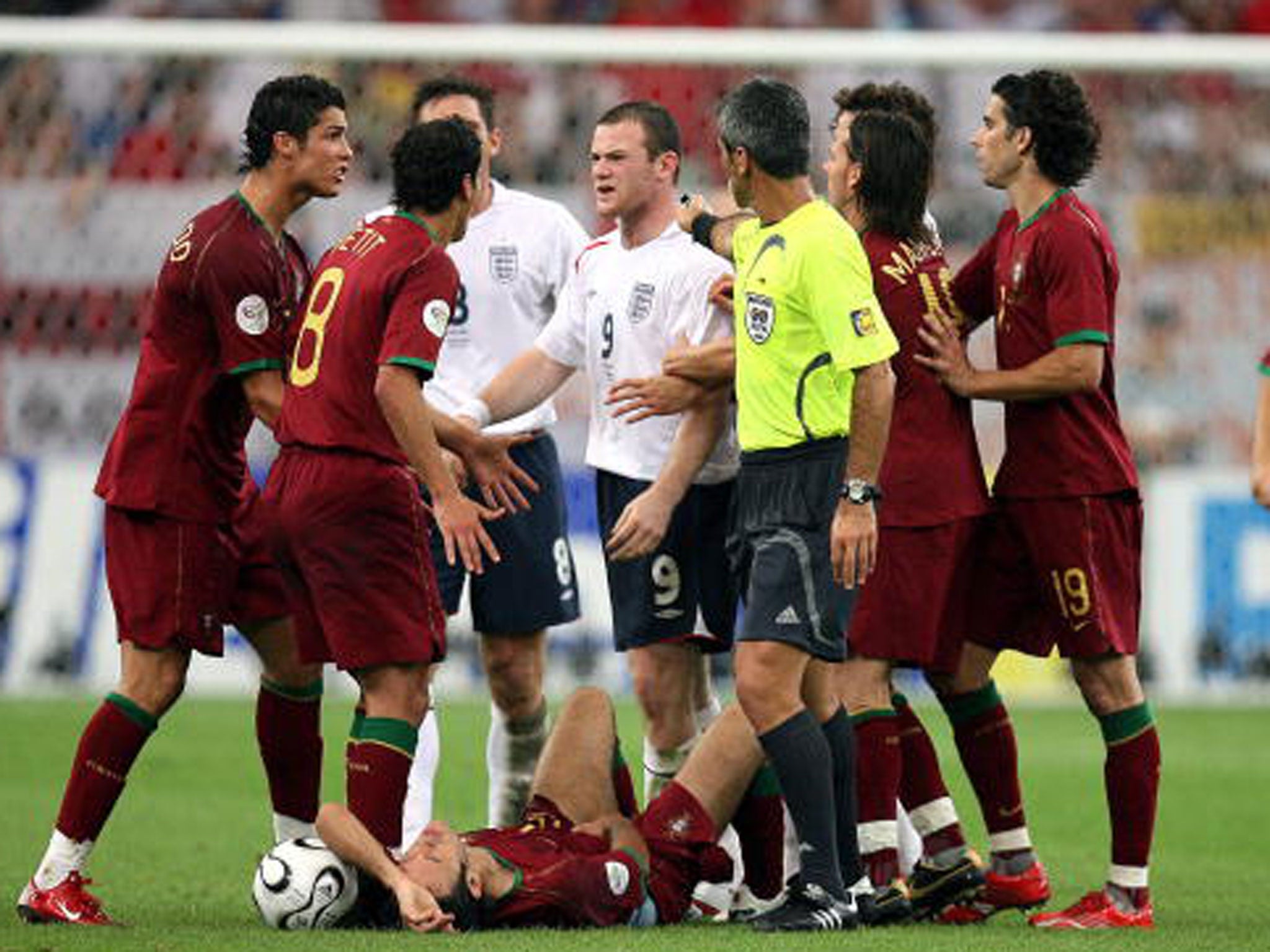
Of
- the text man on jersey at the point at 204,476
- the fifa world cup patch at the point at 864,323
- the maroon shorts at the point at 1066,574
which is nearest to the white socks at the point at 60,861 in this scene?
the text man on jersey at the point at 204,476

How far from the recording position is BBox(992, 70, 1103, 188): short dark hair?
26.6 feet

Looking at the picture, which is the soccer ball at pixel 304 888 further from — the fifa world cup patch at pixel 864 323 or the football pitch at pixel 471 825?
the fifa world cup patch at pixel 864 323

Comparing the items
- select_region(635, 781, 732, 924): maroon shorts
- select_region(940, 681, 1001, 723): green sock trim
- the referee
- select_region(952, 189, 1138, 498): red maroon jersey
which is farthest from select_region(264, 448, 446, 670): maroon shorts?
select_region(952, 189, 1138, 498): red maroon jersey

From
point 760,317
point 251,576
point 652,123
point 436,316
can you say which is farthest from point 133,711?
point 652,123

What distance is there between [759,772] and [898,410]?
118 cm

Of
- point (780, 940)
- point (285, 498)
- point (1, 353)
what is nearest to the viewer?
point (780, 940)

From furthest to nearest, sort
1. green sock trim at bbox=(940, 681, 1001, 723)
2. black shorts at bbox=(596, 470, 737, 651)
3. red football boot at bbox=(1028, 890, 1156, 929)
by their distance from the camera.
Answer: black shorts at bbox=(596, 470, 737, 651)
green sock trim at bbox=(940, 681, 1001, 723)
red football boot at bbox=(1028, 890, 1156, 929)

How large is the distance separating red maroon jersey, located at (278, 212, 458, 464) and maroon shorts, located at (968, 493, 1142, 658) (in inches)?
74.8

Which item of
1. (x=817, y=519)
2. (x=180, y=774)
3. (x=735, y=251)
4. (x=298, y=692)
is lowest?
(x=180, y=774)

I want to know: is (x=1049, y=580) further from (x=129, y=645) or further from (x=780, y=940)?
(x=129, y=645)

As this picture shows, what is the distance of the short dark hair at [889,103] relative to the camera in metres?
8.34

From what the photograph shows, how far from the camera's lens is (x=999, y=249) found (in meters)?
8.22

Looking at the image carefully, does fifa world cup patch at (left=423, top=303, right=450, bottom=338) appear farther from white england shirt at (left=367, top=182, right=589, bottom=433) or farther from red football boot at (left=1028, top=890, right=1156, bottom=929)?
red football boot at (left=1028, top=890, right=1156, bottom=929)

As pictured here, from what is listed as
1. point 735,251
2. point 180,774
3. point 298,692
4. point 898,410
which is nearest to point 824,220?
point 735,251
